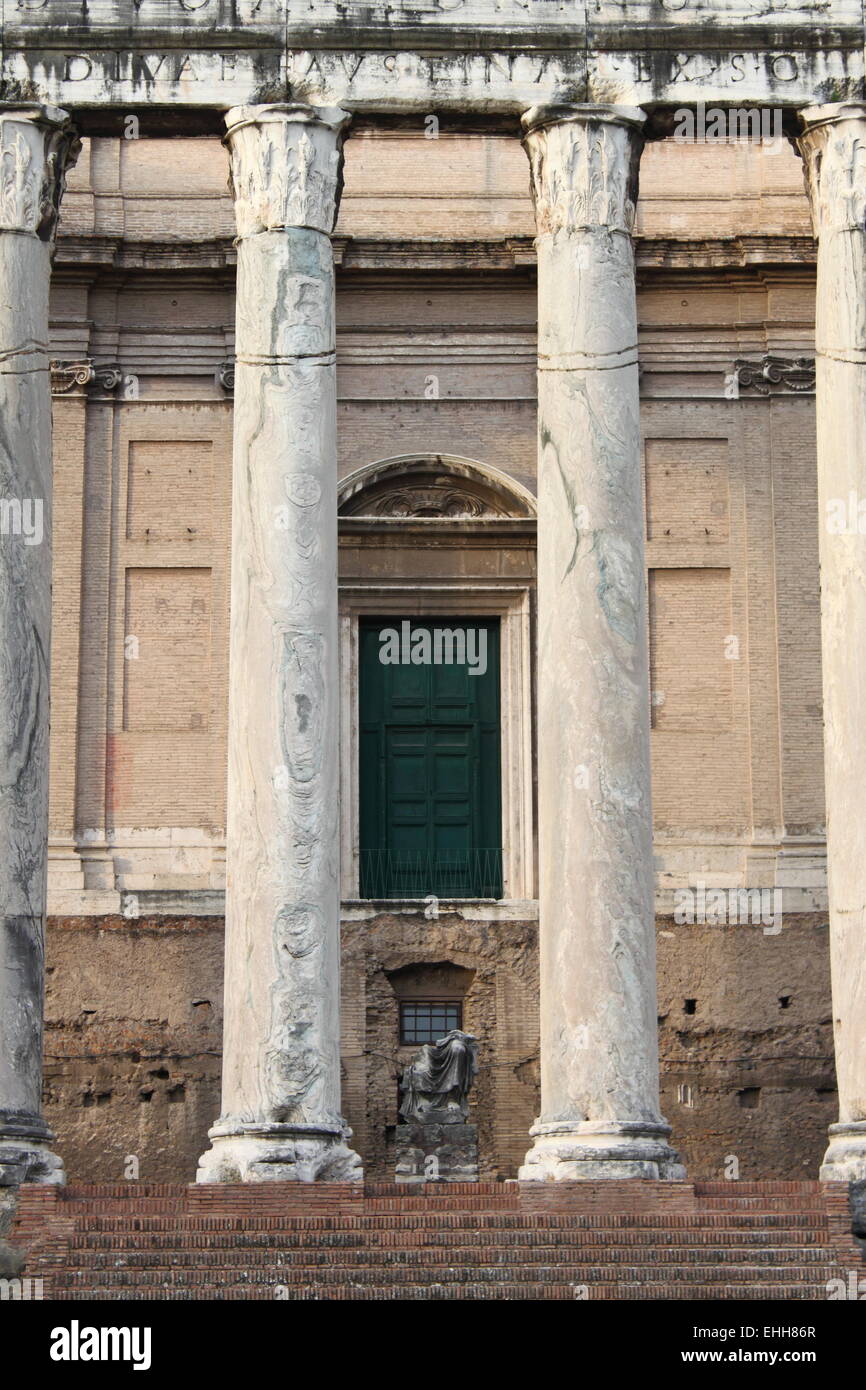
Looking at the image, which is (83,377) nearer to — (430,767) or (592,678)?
(430,767)

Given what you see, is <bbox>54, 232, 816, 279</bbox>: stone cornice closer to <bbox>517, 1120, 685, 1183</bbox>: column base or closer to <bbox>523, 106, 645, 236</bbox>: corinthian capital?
<bbox>523, 106, 645, 236</bbox>: corinthian capital

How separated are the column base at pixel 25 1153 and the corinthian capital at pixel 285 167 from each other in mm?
9044

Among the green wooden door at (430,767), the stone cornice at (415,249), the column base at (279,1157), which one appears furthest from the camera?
the stone cornice at (415,249)

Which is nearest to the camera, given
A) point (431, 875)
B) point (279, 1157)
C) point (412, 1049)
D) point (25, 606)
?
point (279, 1157)

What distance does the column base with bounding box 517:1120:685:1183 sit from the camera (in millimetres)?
26297

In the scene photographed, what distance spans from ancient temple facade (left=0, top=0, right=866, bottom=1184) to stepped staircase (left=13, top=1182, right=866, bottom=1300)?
1.85ft

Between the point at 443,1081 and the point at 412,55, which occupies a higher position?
the point at 412,55

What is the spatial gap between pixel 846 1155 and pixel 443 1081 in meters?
5.07

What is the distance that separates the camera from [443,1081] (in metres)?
30.3

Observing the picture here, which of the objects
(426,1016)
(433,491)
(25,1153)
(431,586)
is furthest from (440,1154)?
(433,491)

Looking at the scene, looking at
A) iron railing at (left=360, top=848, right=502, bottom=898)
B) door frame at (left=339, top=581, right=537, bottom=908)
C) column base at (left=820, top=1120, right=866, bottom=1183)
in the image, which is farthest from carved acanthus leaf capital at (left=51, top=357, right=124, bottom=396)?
column base at (left=820, top=1120, right=866, bottom=1183)

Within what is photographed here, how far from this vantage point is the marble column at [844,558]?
1080 inches

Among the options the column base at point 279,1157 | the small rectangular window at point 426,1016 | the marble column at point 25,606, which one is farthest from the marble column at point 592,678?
the small rectangular window at point 426,1016

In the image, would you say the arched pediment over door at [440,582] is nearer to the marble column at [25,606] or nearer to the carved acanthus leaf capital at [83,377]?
the carved acanthus leaf capital at [83,377]
